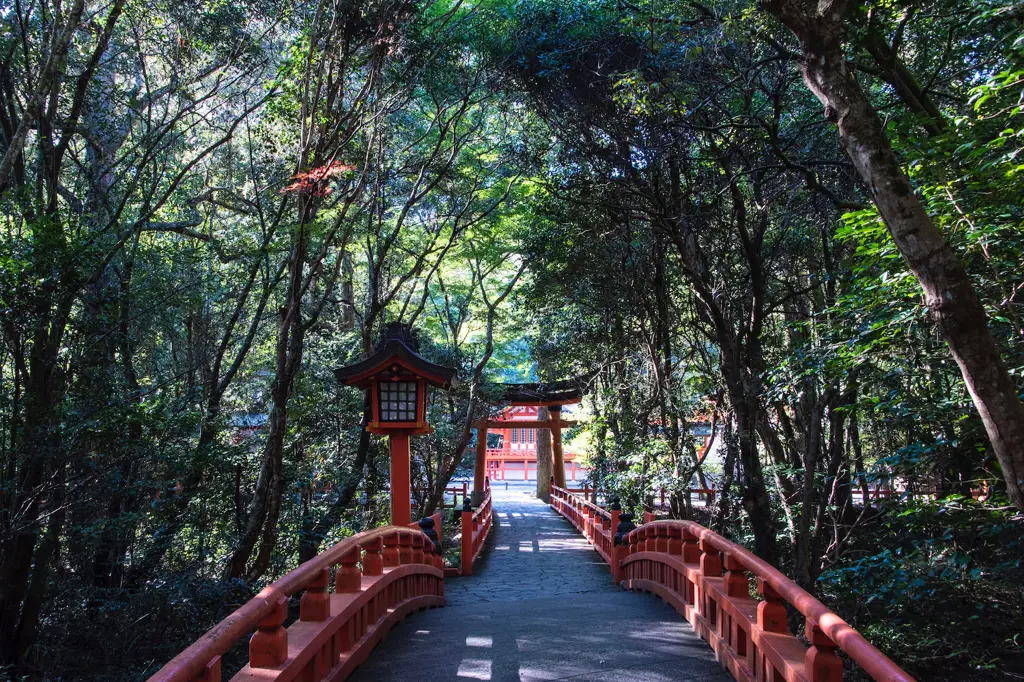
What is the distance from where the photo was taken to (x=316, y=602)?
372 cm

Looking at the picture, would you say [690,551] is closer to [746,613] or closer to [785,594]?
[746,613]

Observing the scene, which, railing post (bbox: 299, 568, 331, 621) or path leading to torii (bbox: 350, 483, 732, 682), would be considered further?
path leading to torii (bbox: 350, 483, 732, 682)

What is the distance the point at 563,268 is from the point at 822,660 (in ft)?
36.0

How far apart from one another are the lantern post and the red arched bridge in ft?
2.63

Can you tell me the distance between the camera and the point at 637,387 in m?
13.8

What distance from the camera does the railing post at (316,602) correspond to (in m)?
3.69

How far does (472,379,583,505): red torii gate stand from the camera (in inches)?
831

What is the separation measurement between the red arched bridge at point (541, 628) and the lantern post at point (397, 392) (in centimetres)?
80

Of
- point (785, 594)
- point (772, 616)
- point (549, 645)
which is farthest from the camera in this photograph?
point (549, 645)

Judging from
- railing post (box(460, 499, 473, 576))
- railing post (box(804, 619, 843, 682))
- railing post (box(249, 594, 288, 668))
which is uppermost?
railing post (box(249, 594, 288, 668))

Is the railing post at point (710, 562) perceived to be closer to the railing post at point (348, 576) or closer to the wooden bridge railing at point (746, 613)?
the wooden bridge railing at point (746, 613)

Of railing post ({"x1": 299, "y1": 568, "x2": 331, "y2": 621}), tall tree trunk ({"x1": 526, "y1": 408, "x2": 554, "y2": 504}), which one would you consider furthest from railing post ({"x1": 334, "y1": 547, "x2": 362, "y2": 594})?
tall tree trunk ({"x1": 526, "y1": 408, "x2": 554, "y2": 504})

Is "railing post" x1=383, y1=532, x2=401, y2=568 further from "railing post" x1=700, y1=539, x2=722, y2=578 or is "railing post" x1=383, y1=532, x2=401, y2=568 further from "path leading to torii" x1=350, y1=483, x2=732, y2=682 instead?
"railing post" x1=700, y1=539, x2=722, y2=578

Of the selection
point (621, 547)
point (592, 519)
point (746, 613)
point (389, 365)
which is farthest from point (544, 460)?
point (746, 613)
